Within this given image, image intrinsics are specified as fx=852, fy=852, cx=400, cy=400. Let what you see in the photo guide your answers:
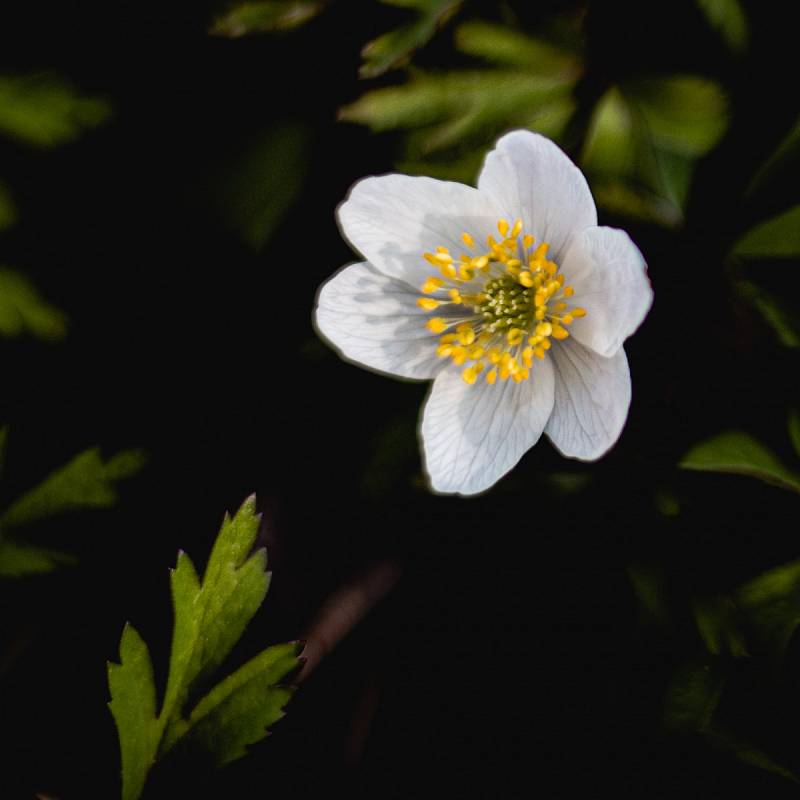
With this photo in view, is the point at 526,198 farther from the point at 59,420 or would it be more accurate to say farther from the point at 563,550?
the point at 59,420

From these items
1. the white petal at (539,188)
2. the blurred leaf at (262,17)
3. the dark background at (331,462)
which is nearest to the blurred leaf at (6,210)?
the dark background at (331,462)

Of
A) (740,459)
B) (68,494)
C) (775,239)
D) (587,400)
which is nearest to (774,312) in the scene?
(775,239)

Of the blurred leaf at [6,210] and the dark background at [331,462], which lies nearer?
the dark background at [331,462]

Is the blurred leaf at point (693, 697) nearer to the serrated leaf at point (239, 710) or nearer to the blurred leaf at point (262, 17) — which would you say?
the serrated leaf at point (239, 710)

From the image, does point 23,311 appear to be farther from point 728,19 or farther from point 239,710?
point 728,19

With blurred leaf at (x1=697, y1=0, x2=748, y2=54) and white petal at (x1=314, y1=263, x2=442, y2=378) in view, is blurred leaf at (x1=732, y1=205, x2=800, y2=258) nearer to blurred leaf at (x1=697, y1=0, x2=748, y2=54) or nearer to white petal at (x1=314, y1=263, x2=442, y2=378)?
blurred leaf at (x1=697, y1=0, x2=748, y2=54)

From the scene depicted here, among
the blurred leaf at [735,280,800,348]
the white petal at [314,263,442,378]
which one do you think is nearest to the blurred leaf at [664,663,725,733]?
the blurred leaf at [735,280,800,348]

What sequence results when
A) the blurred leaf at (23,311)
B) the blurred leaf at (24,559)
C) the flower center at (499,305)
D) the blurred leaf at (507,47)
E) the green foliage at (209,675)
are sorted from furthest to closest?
the blurred leaf at (23,311) → the blurred leaf at (24,559) → the blurred leaf at (507,47) → the flower center at (499,305) → the green foliage at (209,675)
